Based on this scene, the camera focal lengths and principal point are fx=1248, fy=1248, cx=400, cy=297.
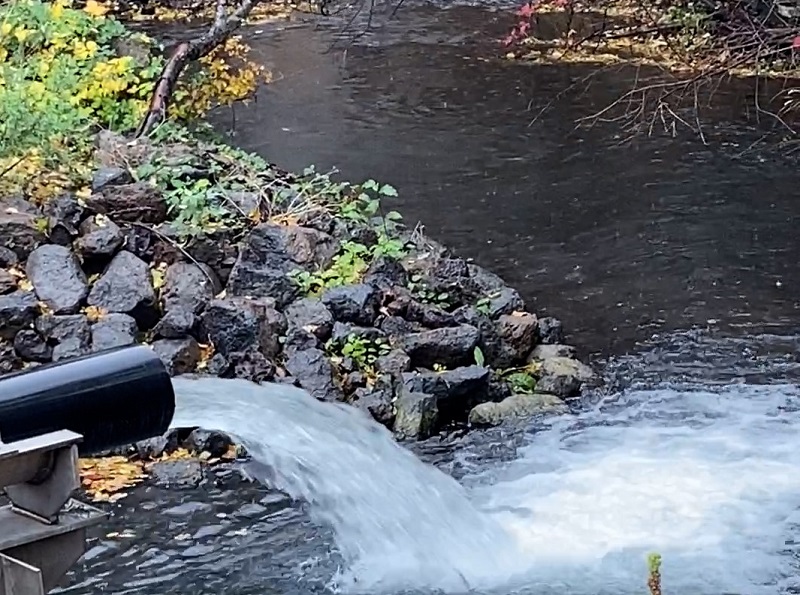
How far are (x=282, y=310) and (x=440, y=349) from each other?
94 centimetres

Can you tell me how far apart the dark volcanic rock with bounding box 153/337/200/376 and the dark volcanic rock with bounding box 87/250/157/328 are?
24 centimetres

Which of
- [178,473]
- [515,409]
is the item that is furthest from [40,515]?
[515,409]

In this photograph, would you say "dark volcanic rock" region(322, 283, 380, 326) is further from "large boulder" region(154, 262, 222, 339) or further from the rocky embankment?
"large boulder" region(154, 262, 222, 339)

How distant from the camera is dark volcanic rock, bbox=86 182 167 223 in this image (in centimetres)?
752

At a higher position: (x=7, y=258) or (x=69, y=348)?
(x=7, y=258)

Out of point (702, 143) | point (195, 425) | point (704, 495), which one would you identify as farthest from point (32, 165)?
point (702, 143)

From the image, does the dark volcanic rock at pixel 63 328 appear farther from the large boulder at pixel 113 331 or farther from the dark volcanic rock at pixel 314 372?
the dark volcanic rock at pixel 314 372

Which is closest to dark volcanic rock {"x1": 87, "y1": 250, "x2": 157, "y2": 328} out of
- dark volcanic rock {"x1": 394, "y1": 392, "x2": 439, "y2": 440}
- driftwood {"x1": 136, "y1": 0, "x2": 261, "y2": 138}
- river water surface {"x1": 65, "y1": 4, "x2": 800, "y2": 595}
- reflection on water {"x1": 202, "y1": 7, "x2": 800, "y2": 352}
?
river water surface {"x1": 65, "y1": 4, "x2": 800, "y2": 595}

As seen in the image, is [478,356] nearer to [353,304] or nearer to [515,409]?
[515,409]

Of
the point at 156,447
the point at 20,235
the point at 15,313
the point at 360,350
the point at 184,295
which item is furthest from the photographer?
the point at 20,235

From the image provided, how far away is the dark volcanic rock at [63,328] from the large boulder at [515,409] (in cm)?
209

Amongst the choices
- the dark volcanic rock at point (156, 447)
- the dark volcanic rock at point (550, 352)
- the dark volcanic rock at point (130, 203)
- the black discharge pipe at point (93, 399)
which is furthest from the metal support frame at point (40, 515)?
the dark volcanic rock at point (130, 203)

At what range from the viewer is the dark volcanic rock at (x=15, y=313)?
6578 millimetres

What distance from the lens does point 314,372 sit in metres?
6.65
